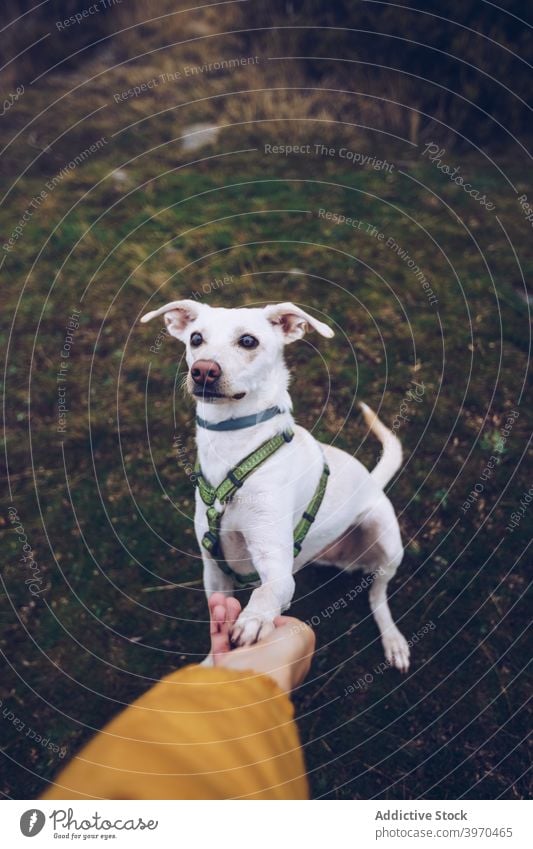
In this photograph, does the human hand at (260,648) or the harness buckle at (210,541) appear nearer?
the human hand at (260,648)

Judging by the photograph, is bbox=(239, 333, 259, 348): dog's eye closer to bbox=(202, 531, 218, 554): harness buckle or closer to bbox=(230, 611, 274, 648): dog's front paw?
bbox=(202, 531, 218, 554): harness buckle

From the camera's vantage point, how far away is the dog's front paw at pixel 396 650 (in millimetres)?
4098

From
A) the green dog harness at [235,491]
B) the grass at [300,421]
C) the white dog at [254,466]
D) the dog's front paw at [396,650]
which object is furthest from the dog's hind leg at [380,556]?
the green dog harness at [235,491]

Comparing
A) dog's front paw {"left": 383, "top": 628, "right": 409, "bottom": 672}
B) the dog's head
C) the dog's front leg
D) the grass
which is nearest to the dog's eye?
the dog's head

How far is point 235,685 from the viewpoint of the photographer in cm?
285

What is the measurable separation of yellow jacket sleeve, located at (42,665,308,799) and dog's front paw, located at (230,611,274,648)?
202mm

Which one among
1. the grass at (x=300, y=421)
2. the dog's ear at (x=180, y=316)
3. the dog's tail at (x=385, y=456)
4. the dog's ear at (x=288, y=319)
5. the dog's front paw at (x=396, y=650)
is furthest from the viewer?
the dog's tail at (x=385, y=456)

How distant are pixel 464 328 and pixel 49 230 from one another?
550 centimetres

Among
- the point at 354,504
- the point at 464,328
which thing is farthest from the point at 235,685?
the point at 464,328

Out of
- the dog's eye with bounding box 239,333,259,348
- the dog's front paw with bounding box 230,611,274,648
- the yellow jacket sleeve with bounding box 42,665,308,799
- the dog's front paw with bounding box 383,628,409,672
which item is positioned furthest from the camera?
the dog's front paw with bounding box 383,628,409,672

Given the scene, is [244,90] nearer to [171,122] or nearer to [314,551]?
[171,122]

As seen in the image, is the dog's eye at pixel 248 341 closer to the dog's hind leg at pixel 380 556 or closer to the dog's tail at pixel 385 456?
the dog's tail at pixel 385 456

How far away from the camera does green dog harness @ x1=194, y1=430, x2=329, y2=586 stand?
10.9 feet
